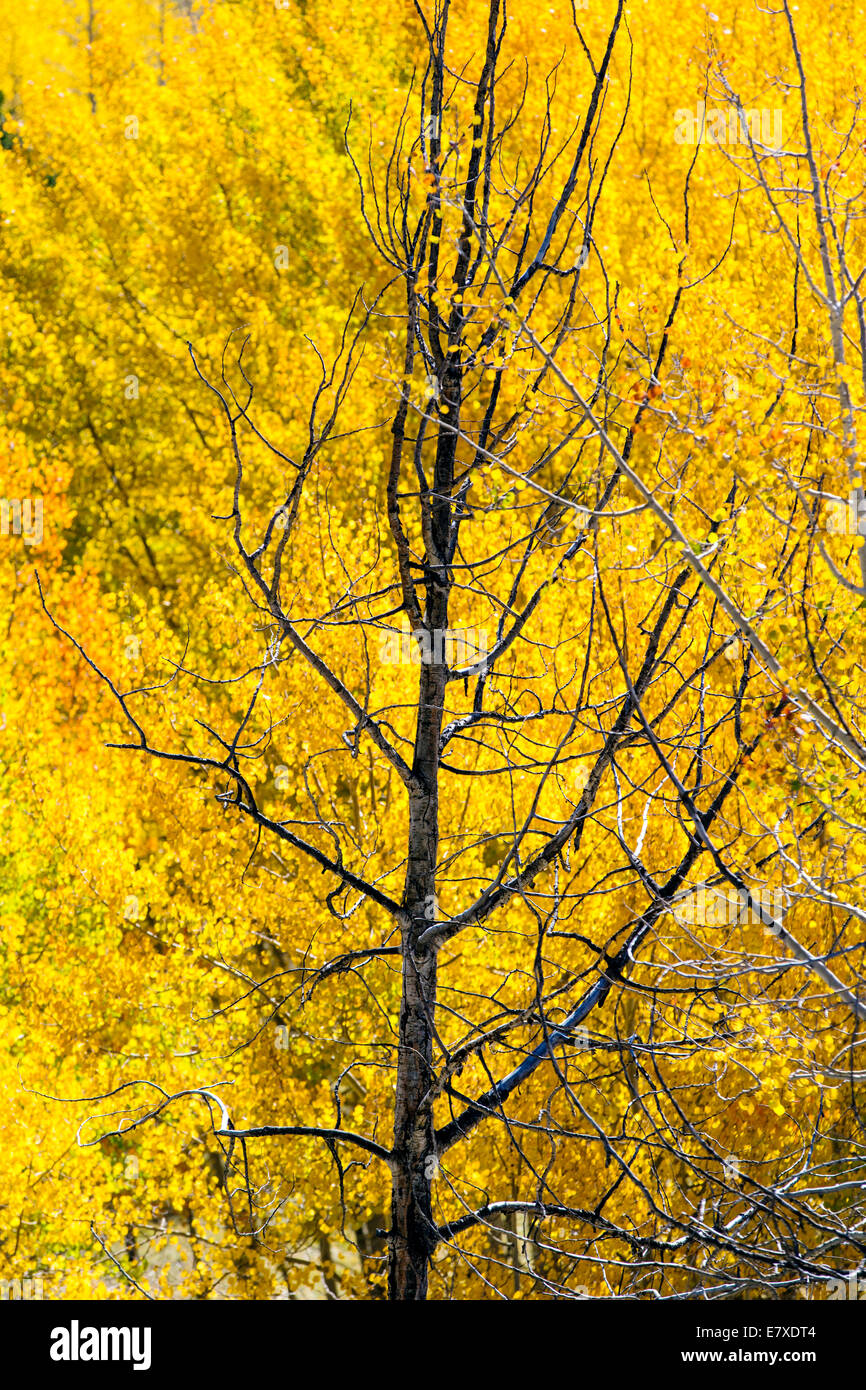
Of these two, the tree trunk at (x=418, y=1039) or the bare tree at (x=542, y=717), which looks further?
the tree trunk at (x=418, y=1039)

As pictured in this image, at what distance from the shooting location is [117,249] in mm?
27641

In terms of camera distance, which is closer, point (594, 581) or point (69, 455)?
point (594, 581)

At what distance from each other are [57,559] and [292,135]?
9.74 m

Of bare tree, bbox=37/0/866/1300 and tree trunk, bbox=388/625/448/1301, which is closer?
Answer: bare tree, bbox=37/0/866/1300

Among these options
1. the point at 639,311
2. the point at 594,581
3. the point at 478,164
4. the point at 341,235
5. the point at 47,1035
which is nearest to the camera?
the point at 594,581

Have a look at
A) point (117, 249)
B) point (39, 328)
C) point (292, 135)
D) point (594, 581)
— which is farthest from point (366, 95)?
point (594, 581)

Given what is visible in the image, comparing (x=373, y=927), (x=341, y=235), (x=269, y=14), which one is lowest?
(x=373, y=927)

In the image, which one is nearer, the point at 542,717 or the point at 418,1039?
the point at 418,1039

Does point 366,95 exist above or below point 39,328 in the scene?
above

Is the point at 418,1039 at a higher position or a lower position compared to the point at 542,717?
lower

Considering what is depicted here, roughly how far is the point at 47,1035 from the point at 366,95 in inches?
738

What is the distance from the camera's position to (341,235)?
2519 cm
